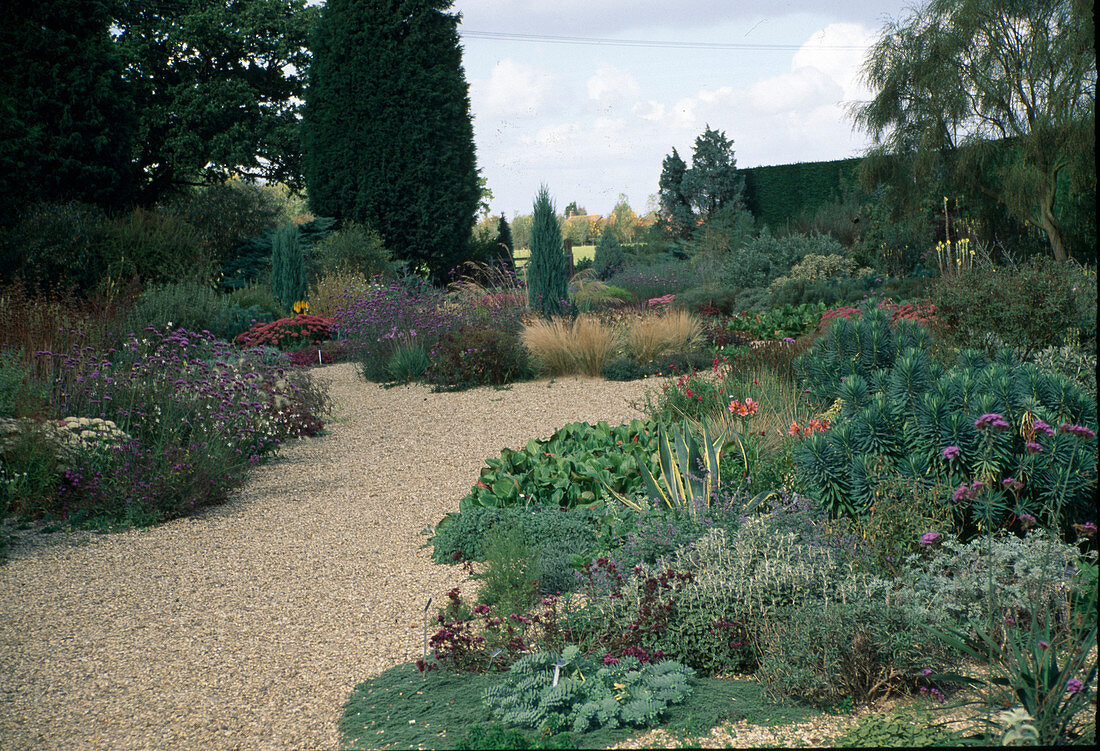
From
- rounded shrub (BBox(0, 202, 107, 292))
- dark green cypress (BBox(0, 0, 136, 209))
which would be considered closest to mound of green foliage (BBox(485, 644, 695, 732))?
rounded shrub (BBox(0, 202, 107, 292))

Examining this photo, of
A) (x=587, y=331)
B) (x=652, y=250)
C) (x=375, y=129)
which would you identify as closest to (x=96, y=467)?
(x=587, y=331)

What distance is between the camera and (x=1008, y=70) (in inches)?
568

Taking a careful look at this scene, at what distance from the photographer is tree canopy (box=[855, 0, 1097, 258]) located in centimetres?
1362

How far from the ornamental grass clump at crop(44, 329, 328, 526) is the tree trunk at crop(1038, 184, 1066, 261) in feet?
42.6

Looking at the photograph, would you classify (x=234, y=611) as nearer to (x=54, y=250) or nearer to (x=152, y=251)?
(x=54, y=250)

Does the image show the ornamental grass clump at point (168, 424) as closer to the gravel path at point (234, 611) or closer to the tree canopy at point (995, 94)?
the gravel path at point (234, 611)

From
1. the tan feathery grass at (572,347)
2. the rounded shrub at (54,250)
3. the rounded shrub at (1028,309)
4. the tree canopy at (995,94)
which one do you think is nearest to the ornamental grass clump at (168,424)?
the tan feathery grass at (572,347)

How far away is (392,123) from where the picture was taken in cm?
1883

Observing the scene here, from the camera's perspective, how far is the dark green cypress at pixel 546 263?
34.7 feet

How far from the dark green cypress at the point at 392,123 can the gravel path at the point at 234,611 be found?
44.3 ft

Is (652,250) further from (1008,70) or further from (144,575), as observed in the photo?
(144,575)

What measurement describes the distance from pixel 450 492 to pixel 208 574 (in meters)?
1.75

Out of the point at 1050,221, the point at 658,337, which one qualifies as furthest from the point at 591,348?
the point at 1050,221

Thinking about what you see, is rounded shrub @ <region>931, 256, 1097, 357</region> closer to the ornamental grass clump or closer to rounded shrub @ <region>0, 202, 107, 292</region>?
the ornamental grass clump
